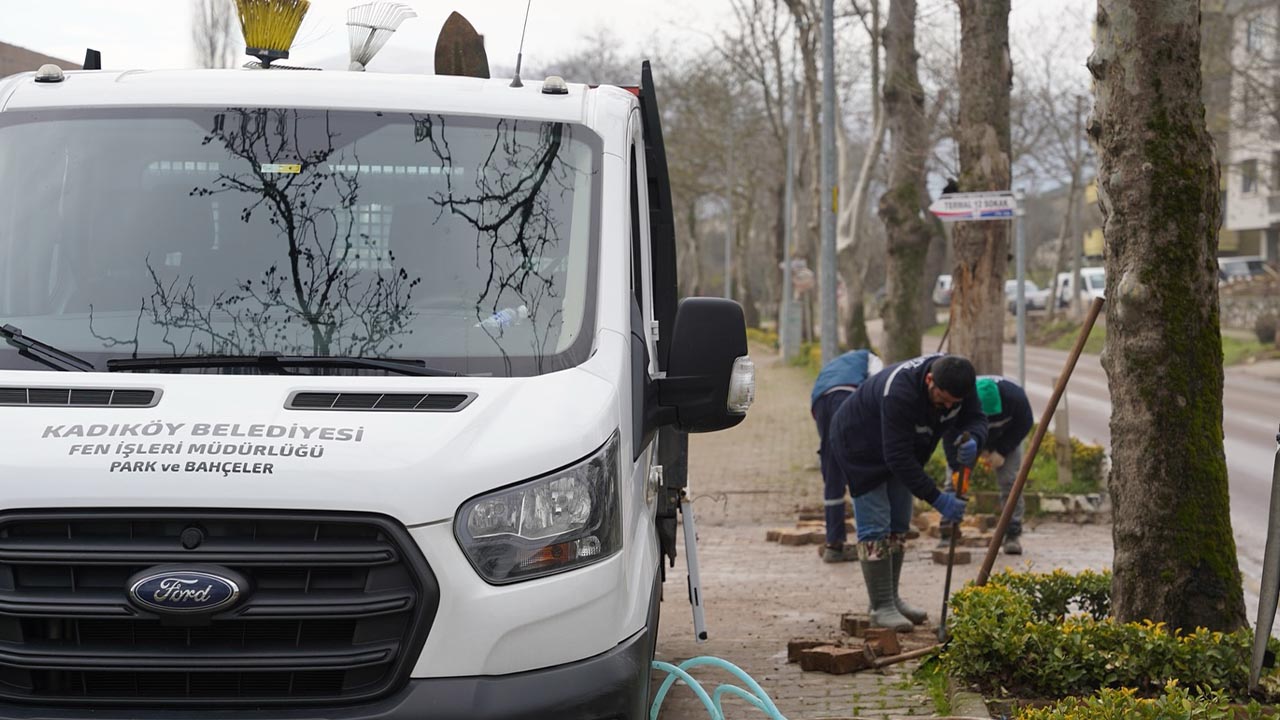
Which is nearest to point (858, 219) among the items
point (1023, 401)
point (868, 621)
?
point (1023, 401)

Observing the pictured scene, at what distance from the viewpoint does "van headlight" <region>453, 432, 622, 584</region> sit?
3418mm

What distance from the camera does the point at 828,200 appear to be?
1859 cm

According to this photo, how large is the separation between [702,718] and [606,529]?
2.63m

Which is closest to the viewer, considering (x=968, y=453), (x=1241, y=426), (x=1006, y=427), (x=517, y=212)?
(x=517, y=212)

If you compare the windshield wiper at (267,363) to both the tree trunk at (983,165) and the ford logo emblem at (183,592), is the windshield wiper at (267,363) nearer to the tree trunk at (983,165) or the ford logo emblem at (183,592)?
the ford logo emblem at (183,592)

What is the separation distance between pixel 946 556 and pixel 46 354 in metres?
7.65

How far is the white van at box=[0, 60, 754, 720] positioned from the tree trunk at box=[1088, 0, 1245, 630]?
2.13 metres

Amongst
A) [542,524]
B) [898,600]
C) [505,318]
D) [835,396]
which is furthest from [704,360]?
[835,396]

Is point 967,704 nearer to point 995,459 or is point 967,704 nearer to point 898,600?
point 898,600

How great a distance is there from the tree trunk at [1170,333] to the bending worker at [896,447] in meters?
1.75

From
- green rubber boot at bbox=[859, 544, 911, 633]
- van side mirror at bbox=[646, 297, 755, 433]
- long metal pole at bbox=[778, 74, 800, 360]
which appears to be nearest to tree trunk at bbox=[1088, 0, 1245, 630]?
green rubber boot at bbox=[859, 544, 911, 633]

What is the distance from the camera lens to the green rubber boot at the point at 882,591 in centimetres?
809

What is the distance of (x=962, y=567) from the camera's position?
10.3 m

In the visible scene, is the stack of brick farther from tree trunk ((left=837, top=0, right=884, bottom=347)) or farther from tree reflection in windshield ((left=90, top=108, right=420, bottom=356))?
tree trunk ((left=837, top=0, right=884, bottom=347))
